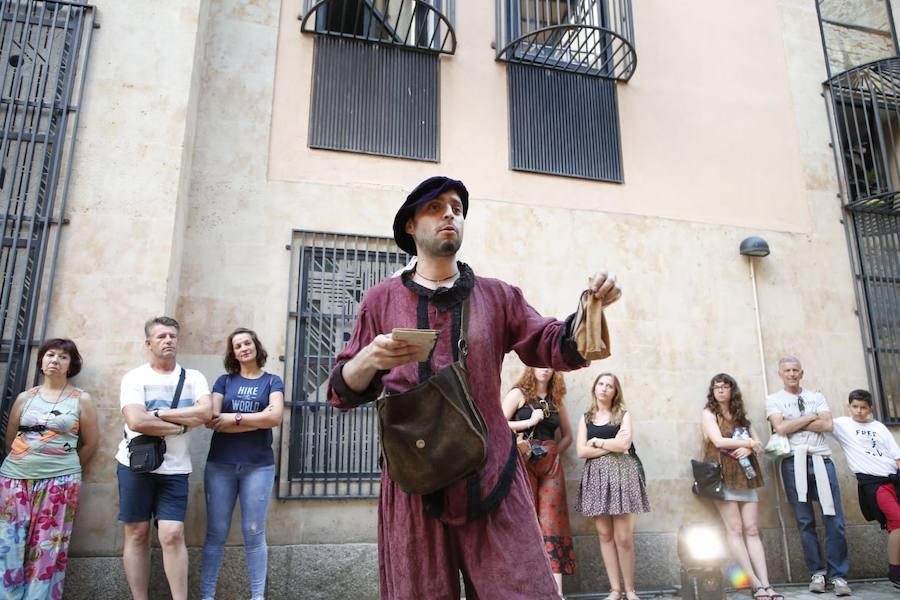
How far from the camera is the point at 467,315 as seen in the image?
2.43 m

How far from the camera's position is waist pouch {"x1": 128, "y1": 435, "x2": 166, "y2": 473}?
4672mm

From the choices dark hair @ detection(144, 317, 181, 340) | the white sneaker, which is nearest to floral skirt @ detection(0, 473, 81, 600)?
dark hair @ detection(144, 317, 181, 340)

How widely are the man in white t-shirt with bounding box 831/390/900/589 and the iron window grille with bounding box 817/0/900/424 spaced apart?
130 cm

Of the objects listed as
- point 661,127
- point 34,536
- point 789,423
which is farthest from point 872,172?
point 34,536

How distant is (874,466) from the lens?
6.58m

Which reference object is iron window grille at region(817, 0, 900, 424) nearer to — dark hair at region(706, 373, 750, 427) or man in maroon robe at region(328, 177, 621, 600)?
dark hair at region(706, 373, 750, 427)

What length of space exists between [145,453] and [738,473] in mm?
5140

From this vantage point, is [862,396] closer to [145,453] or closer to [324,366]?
[324,366]

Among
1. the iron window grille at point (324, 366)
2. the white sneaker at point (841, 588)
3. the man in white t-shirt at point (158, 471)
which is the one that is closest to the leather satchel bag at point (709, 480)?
the white sneaker at point (841, 588)

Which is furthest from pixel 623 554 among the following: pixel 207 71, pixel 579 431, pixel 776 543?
pixel 207 71

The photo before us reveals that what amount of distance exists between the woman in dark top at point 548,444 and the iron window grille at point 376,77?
2618 millimetres

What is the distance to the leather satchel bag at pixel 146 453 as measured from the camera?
15.3 ft

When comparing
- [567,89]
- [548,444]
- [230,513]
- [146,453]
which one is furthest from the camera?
[567,89]

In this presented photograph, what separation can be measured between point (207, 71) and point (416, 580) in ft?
19.7
